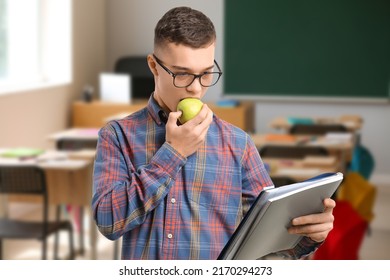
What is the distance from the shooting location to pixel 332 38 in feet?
4.71

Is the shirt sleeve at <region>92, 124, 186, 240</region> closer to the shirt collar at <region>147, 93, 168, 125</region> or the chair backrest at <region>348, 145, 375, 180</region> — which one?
the shirt collar at <region>147, 93, 168, 125</region>

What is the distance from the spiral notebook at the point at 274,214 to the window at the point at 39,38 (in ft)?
1.85

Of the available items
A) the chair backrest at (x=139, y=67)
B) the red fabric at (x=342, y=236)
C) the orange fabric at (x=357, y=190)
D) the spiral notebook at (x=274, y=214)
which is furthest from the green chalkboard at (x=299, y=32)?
the orange fabric at (x=357, y=190)

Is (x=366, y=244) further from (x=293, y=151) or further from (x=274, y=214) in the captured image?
(x=274, y=214)

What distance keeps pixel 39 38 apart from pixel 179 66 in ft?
1.81

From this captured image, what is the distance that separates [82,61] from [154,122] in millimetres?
471

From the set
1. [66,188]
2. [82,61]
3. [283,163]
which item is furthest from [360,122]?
[82,61]

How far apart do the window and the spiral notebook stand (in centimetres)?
56

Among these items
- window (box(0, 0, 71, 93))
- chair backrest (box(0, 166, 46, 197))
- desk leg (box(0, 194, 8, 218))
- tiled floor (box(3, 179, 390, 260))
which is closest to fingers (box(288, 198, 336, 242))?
window (box(0, 0, 71, 93))

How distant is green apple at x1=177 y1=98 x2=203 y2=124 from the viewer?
2.34ft

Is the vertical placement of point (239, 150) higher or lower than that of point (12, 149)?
higher

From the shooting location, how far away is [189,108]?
72 cm
